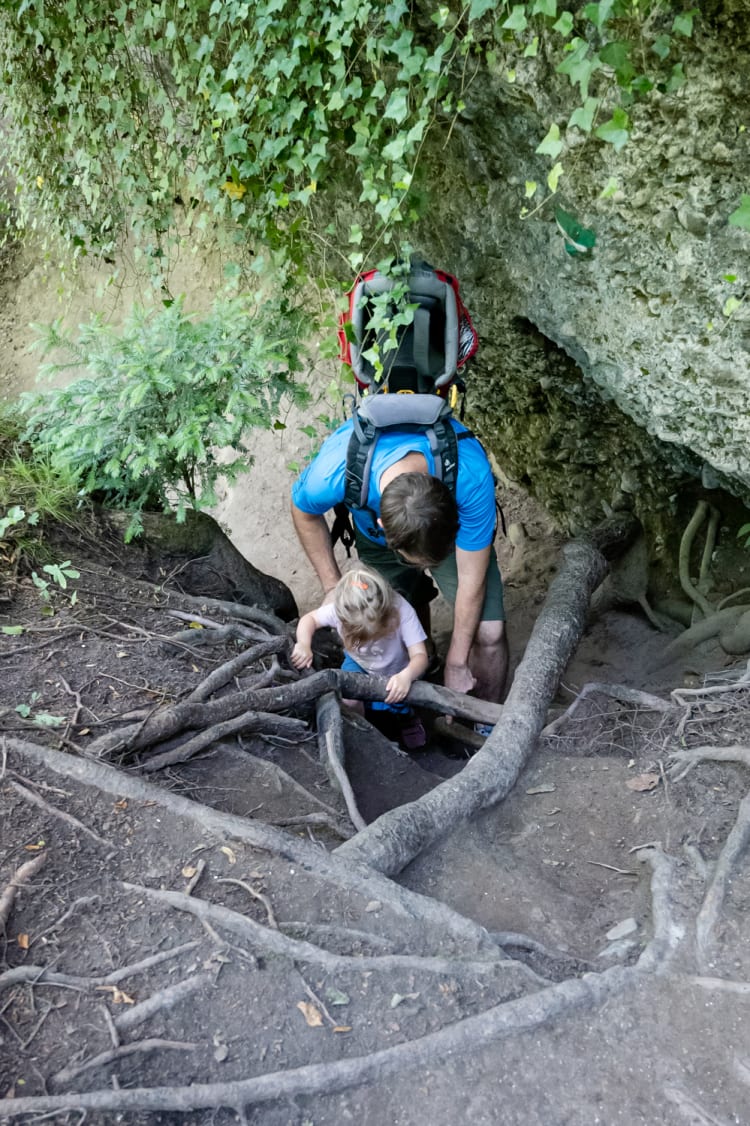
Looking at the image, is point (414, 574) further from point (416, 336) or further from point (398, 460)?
point (416, 336)

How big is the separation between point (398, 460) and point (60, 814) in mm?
2025

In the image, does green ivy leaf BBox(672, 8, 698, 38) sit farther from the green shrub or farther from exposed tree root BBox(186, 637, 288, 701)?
exposed tree root BBox(186, 637, 288, 701)

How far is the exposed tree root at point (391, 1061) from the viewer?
1883 mm

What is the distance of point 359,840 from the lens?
2.73m

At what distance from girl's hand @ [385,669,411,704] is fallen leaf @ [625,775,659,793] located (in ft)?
3.59

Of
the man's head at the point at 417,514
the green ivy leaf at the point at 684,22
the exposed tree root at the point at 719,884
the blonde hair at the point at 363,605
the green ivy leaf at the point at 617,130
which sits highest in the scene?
the green ivy leaf at the point at 684,22

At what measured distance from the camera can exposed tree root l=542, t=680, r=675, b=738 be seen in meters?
3.84

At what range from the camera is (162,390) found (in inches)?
164

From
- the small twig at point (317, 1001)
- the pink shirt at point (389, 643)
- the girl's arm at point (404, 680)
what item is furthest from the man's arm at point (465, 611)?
the small twig at point (317, 1001)

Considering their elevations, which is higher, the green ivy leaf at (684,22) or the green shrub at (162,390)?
the green ivy leaf at (684,22)

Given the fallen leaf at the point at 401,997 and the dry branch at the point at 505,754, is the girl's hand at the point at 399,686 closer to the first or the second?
the dry branch at the point at 505,754

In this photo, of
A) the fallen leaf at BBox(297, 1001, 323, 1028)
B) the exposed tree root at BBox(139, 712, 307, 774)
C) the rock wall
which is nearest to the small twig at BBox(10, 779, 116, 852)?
the exposed tree root at BBox(139, 712, 307, 774)

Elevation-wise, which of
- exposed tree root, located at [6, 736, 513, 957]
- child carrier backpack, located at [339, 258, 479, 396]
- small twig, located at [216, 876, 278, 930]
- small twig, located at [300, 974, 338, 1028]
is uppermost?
child carrier backpack, located at [339, 258, 479, 396]

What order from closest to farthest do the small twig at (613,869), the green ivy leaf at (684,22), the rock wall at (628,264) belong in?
the green ivy leaf at (684,22) < the small twig at (613,869) < the rock wall at (628,264)
